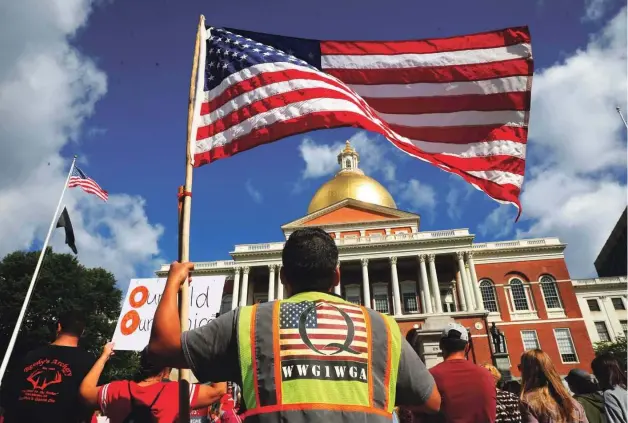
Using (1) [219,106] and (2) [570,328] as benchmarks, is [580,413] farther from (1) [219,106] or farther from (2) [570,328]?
(2) [570,328]

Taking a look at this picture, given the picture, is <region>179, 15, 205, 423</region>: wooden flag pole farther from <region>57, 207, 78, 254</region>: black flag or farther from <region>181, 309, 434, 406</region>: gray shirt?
<region>57, 207, 78, 254</region>: black flag

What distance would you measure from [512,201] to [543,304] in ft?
122

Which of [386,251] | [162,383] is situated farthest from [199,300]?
[386,251]

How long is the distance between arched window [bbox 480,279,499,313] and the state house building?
0.27 feet

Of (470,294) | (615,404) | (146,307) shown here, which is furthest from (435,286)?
(146,307)

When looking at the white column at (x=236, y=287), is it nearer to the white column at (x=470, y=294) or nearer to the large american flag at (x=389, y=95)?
the white column at (x=470, y=294)

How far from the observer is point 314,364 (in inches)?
66.7

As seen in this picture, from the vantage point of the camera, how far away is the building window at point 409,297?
37213 millimetres

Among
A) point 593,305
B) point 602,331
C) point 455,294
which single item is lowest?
A: point 602,331

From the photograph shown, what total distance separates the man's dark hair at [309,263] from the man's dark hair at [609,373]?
3668 millimetres

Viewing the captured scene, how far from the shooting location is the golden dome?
46719 millimetres

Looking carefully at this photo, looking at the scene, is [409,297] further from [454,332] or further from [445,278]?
[454,332]

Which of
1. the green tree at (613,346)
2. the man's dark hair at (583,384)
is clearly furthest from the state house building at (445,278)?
the man's dark hair at (583,384)

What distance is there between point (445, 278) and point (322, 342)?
39499 millimetres
